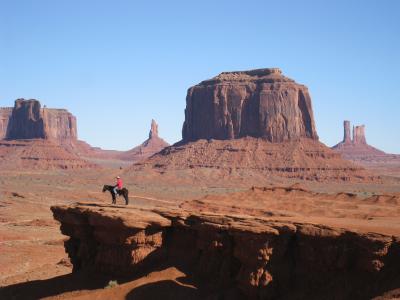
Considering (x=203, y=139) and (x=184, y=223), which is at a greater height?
(x=203, y=139)

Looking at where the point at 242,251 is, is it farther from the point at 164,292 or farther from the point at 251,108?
the point at 251,108

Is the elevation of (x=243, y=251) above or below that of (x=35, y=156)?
below

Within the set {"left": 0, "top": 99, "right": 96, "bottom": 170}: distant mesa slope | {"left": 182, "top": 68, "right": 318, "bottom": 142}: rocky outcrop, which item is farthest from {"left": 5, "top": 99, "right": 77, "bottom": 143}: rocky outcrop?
{"left": 182, "top": 68, "right": 318, "bottom": 142}: rocky outcrop

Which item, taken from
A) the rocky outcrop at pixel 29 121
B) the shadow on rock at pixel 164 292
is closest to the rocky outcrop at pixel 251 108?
the rocky outcrop at pixel 29 121

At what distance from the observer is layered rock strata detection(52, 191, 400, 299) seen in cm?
1322

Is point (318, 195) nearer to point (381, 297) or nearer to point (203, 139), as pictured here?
point (381, 297)

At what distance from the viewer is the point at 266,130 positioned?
345 feet

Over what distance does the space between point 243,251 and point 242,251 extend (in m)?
0.04

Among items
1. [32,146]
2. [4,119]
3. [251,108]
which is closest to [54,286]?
[251,108]

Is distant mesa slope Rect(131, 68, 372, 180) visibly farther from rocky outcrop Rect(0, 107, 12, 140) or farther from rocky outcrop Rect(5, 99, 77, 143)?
rocky outcrop Rect(0, 107, 12, 140)

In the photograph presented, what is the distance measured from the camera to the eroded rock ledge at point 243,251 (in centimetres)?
1320

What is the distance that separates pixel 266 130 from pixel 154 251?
8917 cm

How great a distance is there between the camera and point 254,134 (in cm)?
→ 10712

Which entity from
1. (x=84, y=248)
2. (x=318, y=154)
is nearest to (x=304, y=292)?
(x=84, y=248)
